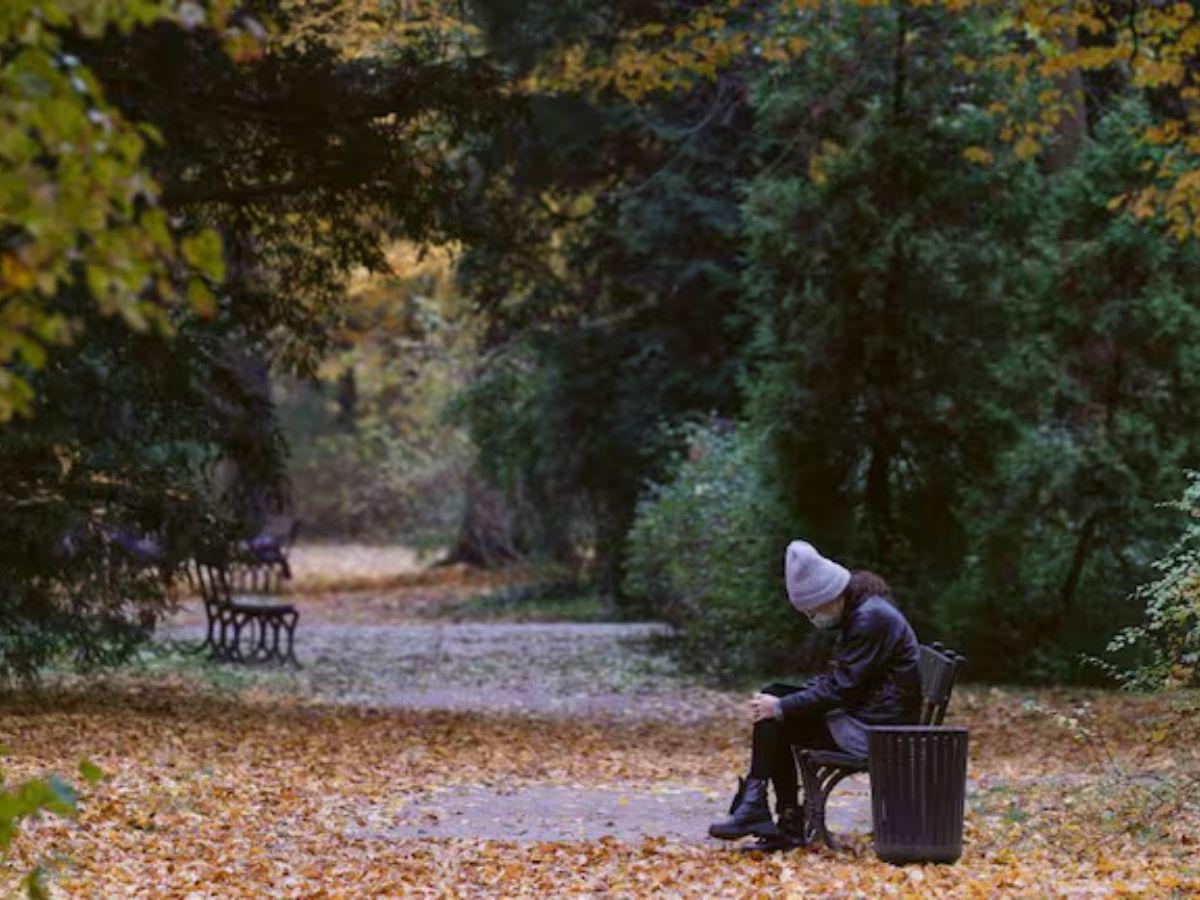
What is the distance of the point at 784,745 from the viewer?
9.18 m

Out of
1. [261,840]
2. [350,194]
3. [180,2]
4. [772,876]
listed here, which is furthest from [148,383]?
[180,2]

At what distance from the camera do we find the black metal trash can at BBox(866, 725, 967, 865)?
852 cm

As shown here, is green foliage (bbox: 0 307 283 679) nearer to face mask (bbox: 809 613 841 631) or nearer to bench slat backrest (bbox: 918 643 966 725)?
face mask (bbox: 809 613 841 631)

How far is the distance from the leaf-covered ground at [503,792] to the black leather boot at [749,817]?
0.10m

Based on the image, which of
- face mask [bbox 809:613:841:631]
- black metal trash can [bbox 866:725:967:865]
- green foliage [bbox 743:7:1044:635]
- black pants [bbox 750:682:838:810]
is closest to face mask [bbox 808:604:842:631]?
face mask [bbox 809:613:841:631]

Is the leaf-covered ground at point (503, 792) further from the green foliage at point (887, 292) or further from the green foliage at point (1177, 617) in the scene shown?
the green foliage at point (887, 292)

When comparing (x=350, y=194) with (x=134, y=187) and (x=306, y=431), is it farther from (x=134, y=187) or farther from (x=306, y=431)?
(x=306, y=431)

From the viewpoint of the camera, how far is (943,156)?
18.1 m

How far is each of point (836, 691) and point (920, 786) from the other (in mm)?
703

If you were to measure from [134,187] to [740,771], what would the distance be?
916cm

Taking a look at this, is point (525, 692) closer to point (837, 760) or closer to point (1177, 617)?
point (837, 760)

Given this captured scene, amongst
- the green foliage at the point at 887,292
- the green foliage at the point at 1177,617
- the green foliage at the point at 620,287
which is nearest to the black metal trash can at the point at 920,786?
the green foliage at the point at 1177,617

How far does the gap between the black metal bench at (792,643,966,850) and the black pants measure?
0.16 ft

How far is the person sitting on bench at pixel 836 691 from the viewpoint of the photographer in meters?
9.01
